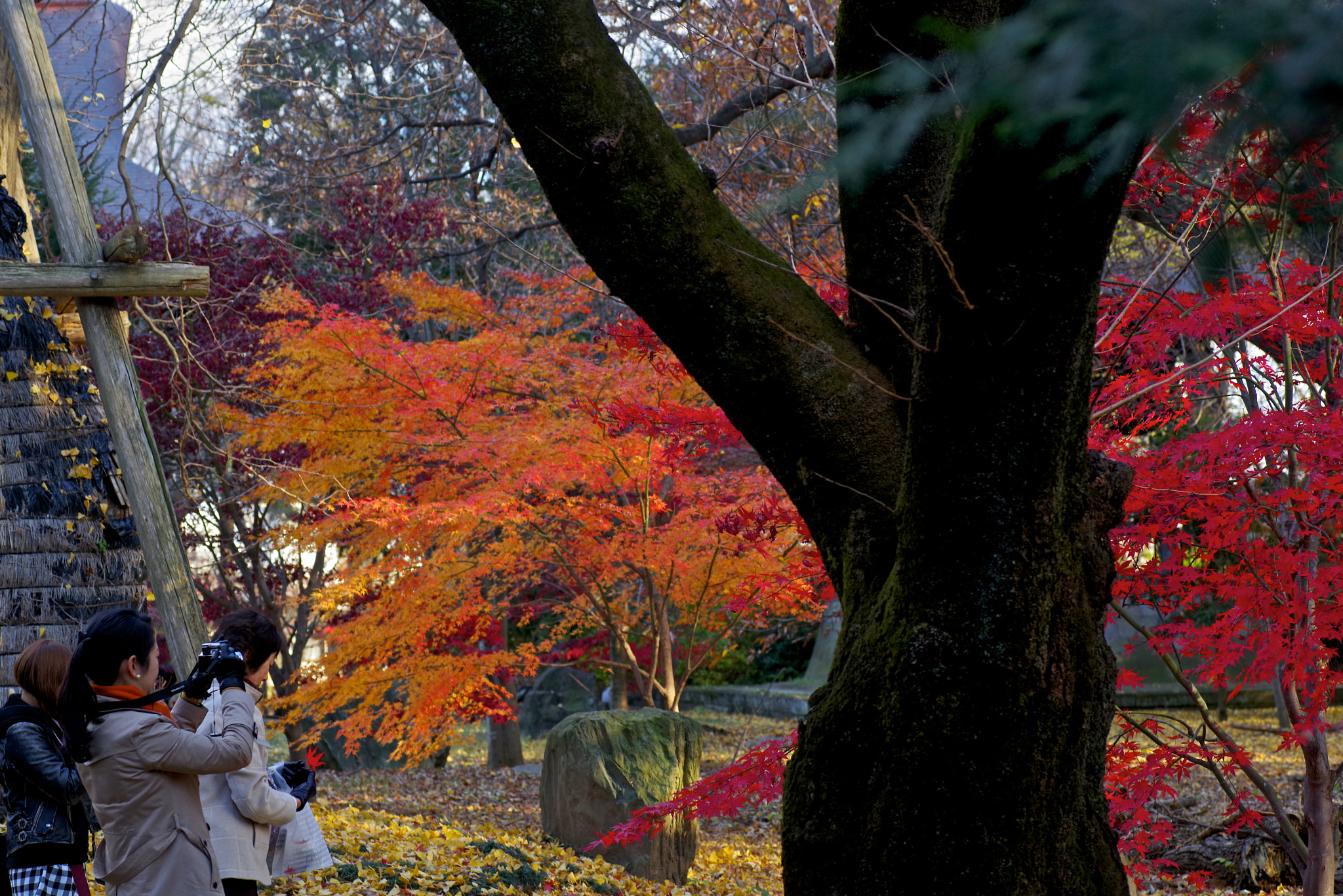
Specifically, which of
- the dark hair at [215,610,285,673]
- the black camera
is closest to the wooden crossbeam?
the dark hair at [215,610,285,673]

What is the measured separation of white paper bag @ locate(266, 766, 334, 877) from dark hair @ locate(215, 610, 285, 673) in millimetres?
426

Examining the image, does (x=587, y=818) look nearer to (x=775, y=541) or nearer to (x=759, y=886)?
(x=759, y=886)

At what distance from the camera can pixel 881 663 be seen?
2289mm

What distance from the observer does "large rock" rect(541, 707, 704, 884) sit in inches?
258

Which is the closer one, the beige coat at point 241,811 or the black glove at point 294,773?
the beige coat at point 241,811

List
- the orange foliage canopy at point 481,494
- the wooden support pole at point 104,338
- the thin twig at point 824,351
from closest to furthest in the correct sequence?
1. the thin twig at point 824,351
2. the wooden support pole at point 104,338
3. the orange foliage canopy at point 481,494

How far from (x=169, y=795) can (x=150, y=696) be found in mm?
277

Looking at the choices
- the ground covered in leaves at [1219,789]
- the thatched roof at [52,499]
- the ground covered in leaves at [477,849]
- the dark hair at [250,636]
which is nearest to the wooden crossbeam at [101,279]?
the thatched roof at [52,499]

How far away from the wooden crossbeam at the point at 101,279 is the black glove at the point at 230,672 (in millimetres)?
2896

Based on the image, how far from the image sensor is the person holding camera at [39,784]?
9.09ft

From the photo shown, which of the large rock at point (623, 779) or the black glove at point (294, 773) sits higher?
the black glove at point (294, 773)

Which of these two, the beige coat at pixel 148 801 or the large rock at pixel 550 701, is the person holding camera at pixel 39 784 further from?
the large rock at pixel 550 701

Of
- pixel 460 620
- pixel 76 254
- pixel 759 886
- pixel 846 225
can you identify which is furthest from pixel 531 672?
pixel 846 225

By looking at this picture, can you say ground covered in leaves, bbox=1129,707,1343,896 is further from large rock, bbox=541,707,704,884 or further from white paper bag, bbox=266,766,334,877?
white paper bag, bbox=266,766,334,877
